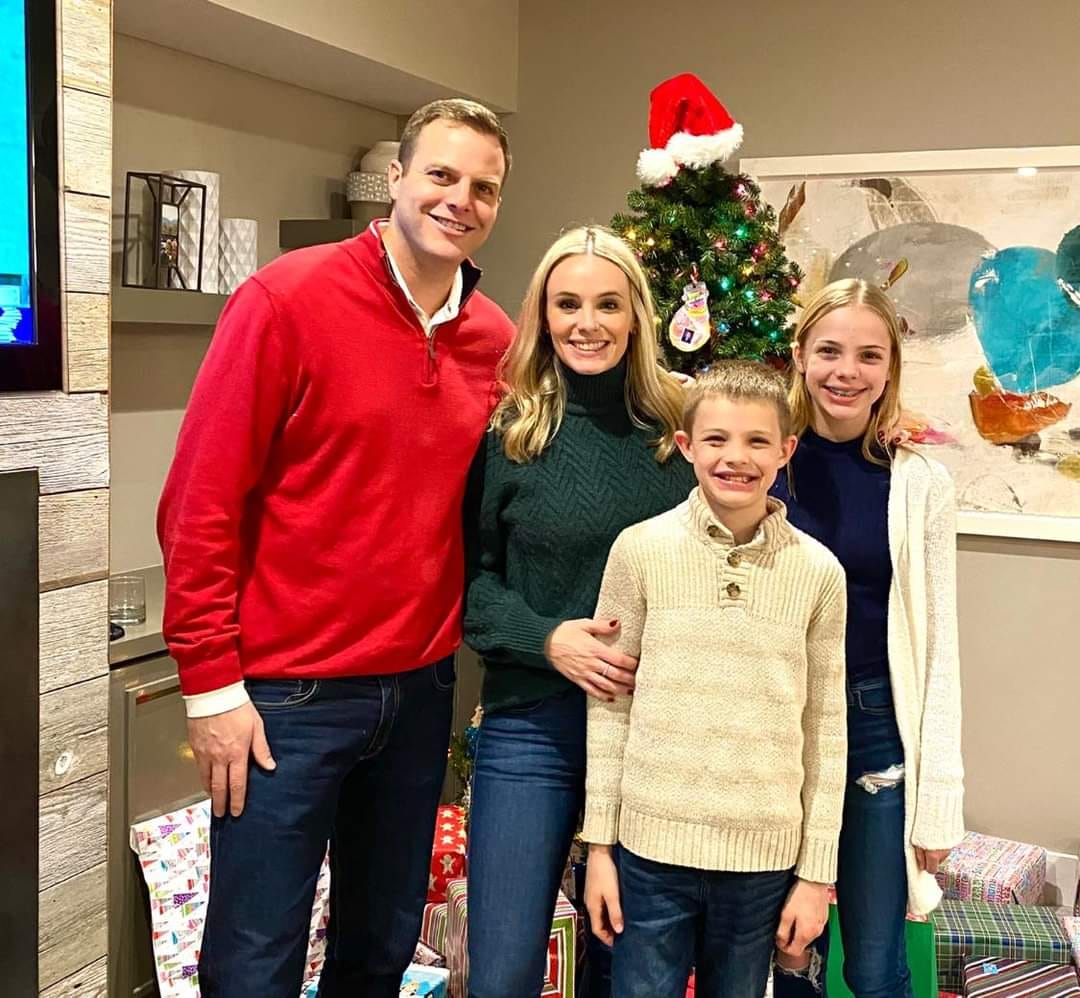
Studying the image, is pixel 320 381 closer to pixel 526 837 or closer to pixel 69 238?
pixel 69 238

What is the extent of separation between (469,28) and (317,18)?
80cm

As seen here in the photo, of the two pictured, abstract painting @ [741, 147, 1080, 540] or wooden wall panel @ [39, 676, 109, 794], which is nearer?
wooden wall panel @ [39, 676, 109, 794]

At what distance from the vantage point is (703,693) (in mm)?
1631

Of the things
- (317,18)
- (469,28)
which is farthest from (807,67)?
(317,18)

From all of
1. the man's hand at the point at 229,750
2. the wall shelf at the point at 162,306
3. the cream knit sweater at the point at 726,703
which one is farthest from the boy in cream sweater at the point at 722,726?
the wall shelf at the point at 162,306

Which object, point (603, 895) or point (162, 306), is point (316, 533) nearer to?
point (603, 895)

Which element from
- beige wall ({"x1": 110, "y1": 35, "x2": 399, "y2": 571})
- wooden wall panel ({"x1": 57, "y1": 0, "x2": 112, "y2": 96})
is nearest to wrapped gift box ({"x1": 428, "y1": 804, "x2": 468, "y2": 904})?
beige wall ({"x1": 110, "y1": 35, "x2": 399, "y2": 571})

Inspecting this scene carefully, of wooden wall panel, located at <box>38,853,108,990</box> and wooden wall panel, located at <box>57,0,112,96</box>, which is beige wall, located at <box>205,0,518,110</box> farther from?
wooden wall panel, located at <box>38,853,108,990</box>

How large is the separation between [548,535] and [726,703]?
357 mm

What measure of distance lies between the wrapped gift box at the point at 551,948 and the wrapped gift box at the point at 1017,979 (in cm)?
92

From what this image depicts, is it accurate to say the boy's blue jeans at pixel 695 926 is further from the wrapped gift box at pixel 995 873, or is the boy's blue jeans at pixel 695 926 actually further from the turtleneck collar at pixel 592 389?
the wrapped gift box at pixel 995 873

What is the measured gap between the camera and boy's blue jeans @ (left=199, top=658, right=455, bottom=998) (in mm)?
1706

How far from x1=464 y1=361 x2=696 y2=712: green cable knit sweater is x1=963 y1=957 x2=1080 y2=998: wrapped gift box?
1604 mm

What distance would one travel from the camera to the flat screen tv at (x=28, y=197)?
64.3 inches
